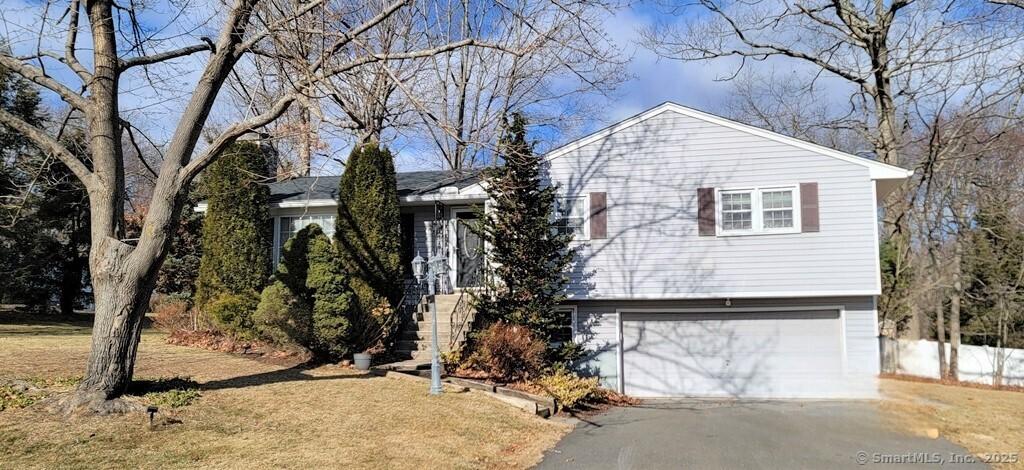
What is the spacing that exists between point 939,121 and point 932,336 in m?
7.57

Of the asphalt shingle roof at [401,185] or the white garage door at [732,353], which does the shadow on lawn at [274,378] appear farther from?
the white garage door at [732,353]

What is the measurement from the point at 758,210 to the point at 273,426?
10.1m

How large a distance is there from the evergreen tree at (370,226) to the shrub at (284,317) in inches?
58.0

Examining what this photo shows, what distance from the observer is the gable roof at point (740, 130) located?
1280 cm

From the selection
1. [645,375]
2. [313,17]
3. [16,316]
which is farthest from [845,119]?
[16,316]

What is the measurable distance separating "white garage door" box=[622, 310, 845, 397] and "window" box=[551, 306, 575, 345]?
1158 millimetres

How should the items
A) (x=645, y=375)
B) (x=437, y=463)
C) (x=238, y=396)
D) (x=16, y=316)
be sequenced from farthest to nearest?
(x=16, y=316) → (x=645, y=375) → (x=238, y=396) → (x=437, y=463)

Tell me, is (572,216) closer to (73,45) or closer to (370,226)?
(370,226)

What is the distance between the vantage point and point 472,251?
1509cm

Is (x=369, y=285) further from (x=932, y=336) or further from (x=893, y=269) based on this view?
(x=932, y=336)

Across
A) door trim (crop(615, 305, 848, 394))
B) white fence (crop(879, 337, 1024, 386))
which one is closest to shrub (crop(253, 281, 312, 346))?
door trim (crop(615, 305, 848, 394))

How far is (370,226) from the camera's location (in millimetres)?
13508

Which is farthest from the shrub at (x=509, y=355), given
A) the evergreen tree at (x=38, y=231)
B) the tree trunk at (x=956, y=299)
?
the tree trunk at (x=956, y=299)

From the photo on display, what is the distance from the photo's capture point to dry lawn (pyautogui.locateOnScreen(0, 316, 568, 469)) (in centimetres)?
605
